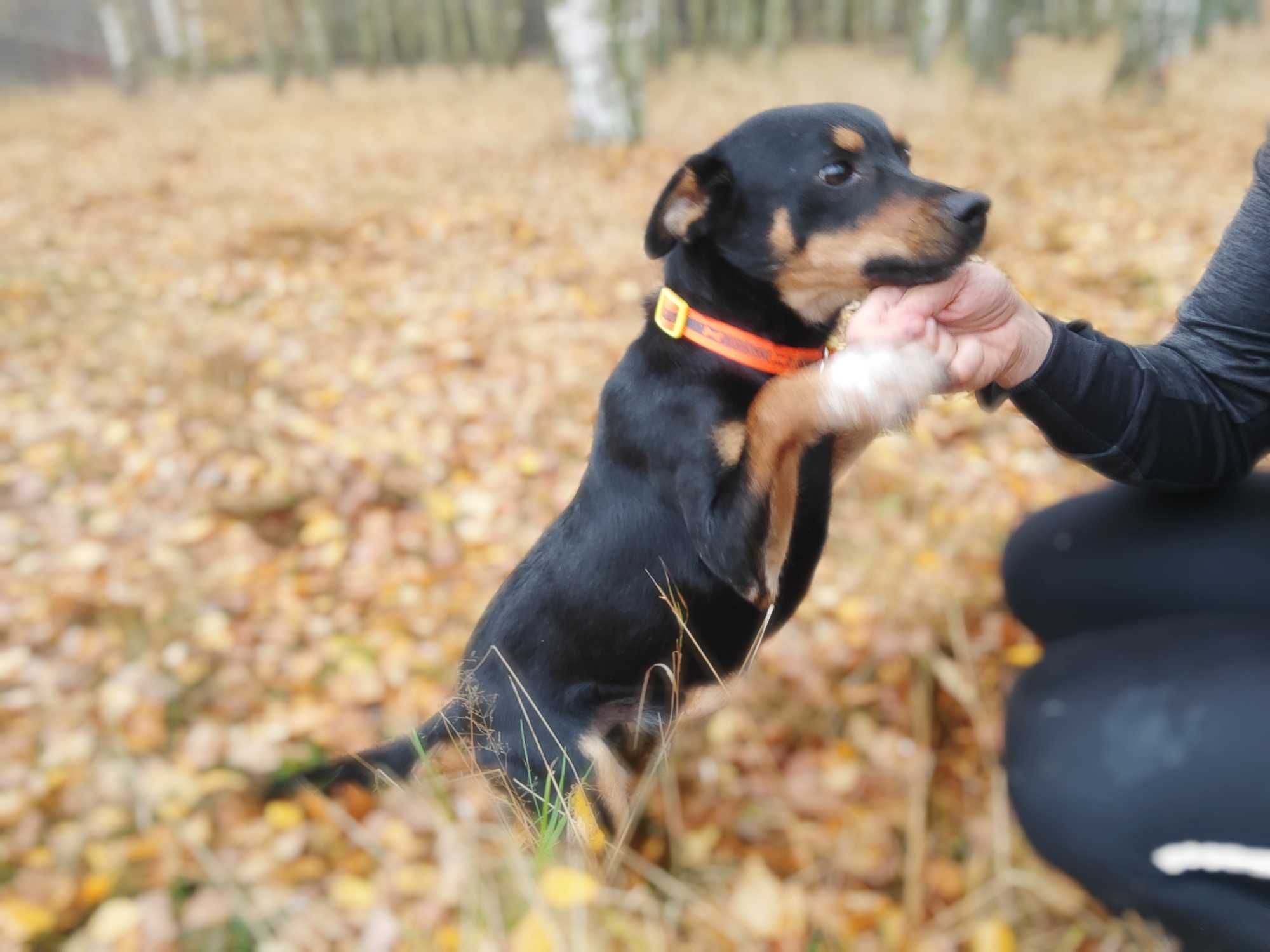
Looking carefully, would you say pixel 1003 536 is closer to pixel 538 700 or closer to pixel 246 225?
pixel 538 700

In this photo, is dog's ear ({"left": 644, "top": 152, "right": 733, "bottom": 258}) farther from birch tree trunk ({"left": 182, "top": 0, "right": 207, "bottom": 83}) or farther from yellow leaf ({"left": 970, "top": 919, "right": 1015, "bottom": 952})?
birch tree trunk ({"left": 182, "top": 0, "right": 207, "bottom": 83})

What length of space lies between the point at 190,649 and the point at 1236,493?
3.24 m

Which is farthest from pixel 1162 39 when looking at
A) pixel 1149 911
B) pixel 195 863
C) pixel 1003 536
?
pixel 195 863

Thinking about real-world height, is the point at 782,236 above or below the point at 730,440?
above

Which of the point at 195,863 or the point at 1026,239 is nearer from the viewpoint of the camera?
the point at 195,863

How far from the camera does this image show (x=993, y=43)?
10.6 metres

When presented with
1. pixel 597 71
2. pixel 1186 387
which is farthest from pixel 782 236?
pixel 597 71

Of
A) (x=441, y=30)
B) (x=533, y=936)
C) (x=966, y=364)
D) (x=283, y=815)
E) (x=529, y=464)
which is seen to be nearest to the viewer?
(x=533, y=936)

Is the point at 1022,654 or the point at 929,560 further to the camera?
the point at 929,560

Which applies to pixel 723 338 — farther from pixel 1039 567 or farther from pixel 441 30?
pixel 441 30

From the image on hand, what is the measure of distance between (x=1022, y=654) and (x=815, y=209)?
1.57m

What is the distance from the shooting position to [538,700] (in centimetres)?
219

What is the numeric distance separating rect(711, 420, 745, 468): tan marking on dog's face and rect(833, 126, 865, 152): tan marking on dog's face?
685 millimetres

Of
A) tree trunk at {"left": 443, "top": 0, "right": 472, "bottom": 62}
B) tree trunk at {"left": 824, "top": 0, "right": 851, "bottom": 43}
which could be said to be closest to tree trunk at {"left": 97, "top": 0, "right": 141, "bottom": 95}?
tree trunk at {"left": 443, "top": 0, "right": 472, "bottom": 62}
